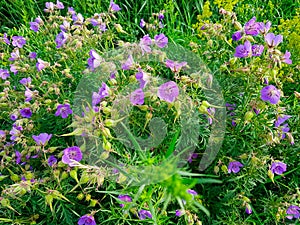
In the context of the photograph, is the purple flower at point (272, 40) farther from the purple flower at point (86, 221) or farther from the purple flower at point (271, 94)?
the purple flower at point (86, 221)

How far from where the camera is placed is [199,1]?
3604 mm

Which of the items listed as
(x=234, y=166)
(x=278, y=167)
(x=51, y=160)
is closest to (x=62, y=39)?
(x=51, y=160)

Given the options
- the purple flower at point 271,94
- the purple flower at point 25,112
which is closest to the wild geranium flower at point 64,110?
the purple flower at point 25,112

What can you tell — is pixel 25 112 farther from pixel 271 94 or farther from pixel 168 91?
pixel 271 94

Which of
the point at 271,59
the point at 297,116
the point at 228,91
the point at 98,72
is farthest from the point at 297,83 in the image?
the point at 98,72

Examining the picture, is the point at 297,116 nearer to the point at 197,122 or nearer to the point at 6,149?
the point at 197,122

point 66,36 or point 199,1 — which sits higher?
point 66,36

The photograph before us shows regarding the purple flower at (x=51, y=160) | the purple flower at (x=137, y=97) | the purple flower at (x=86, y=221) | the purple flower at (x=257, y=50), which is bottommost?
the purple flower at (x=86, y=221)

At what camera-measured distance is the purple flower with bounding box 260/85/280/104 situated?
6.07 feet

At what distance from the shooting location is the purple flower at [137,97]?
1.80 m

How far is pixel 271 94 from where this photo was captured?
1854mm

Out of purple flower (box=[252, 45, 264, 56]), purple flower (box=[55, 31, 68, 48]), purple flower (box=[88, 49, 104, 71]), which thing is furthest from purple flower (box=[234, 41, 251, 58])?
purple flower (box=[55, 31, 68, 48])

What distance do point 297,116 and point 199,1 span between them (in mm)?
1676

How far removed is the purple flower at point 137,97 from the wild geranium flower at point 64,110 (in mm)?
432
